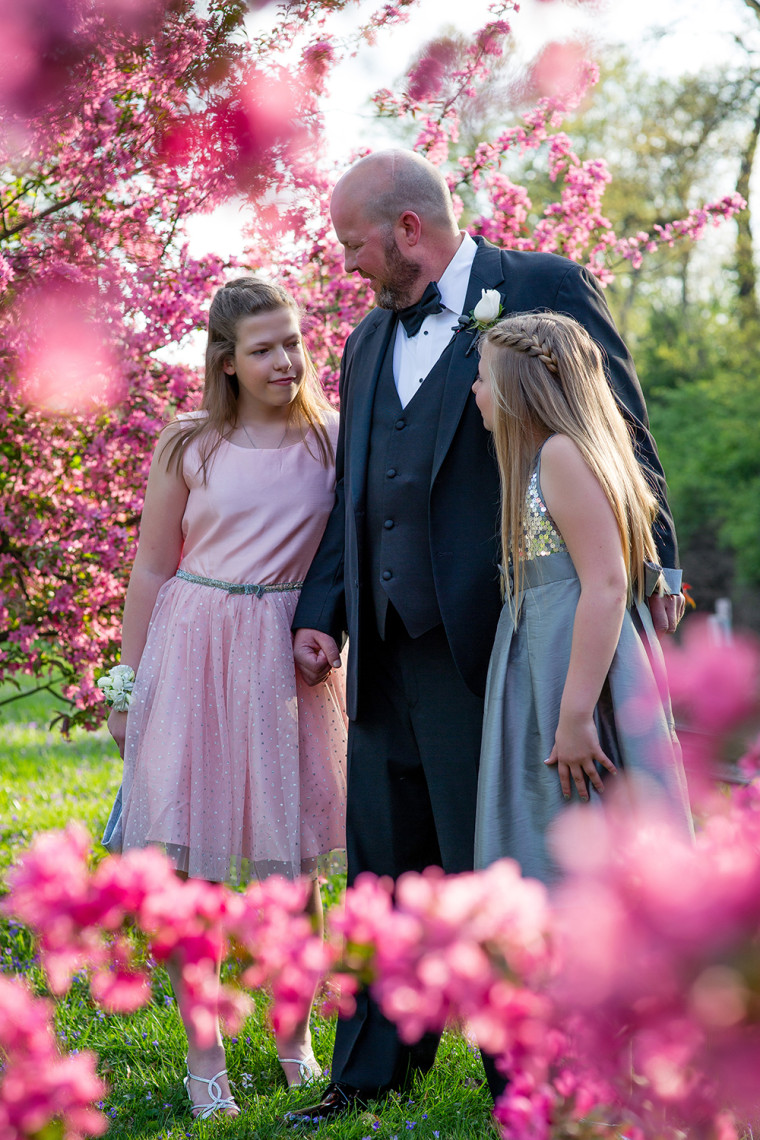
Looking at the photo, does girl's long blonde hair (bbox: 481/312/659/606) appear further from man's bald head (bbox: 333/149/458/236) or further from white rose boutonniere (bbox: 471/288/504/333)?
man's bald head (bbox: 333/149/458/236)

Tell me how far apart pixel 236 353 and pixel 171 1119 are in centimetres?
193

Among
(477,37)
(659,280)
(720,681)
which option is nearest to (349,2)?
(477,37)

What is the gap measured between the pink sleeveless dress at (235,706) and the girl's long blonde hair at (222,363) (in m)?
0.04

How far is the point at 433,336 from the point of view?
2615 mm

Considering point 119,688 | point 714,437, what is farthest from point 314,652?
point 714,437

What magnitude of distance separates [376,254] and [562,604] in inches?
40.4

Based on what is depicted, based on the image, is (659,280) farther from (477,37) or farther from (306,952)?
(306,952)

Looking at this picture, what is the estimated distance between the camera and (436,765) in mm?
2545

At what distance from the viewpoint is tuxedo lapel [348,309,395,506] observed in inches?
103

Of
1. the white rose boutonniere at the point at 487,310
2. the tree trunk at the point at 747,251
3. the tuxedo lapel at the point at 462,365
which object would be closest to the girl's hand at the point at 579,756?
the tuxedo lapel at the point at 462,365

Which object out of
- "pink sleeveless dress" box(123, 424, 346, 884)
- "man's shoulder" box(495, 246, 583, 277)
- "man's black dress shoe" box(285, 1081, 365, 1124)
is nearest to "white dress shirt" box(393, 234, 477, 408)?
"man's shoulder" box(495, 246, 583, 277)

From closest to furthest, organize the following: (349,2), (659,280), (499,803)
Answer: (499,803) → (349,2) → (659,280)

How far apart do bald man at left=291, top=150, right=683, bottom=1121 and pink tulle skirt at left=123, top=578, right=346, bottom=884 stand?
0.12m

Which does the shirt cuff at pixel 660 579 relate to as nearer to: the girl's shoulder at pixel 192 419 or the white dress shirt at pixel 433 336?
the white dress shirt at pixel 433 336
